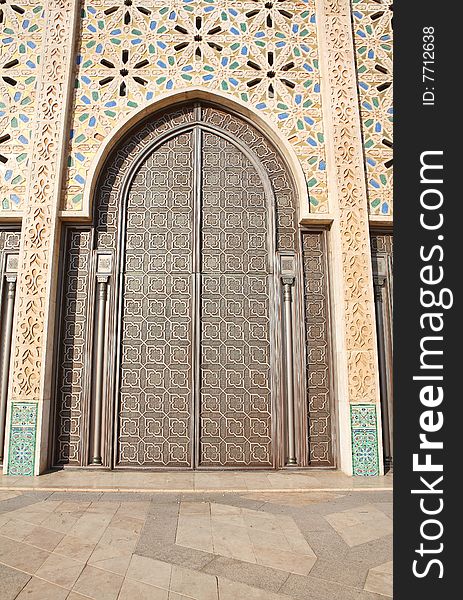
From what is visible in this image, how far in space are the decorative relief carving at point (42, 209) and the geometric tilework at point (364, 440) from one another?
2.91m

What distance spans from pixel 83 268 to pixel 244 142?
222 cm

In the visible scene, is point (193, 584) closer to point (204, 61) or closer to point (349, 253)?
point (349, 253)

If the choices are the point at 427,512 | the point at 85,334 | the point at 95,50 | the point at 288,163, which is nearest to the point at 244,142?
the point at 288,163

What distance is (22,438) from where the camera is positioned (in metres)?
4.08

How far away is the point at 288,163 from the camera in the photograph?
15.9 ft

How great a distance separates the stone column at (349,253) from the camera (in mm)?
4207

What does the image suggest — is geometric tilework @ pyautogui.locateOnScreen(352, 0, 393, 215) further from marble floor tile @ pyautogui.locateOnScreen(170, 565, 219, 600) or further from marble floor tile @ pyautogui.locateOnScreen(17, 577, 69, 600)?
marble floor tile @ pyautogui.locateOnScreen(17, 577, 69, 600)

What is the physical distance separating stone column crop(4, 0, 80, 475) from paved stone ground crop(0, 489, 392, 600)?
69 centimetres

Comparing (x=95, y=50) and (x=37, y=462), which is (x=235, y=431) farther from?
(x=95, y=50)

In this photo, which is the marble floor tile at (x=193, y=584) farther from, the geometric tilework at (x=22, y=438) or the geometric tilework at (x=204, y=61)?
the geometric tilework at (x=204, y=61)

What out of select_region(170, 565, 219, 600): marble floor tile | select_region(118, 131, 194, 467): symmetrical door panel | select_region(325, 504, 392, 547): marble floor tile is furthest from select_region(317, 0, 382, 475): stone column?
select_region(170, 565, 219, 600): marble floor tile

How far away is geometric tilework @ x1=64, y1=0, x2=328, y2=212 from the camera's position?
15.7 ft

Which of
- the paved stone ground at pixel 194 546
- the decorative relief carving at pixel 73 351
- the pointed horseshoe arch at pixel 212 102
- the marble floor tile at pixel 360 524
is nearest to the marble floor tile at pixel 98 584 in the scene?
the paved stone ground at pixel 194 546

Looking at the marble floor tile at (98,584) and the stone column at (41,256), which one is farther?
the stone column at (41,256)
